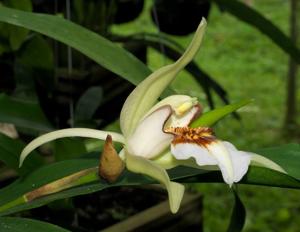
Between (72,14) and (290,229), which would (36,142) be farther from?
(290,229)

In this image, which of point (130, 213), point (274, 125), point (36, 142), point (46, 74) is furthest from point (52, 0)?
point (274, 125)

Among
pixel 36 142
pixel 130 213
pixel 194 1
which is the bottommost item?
pixel 130 213

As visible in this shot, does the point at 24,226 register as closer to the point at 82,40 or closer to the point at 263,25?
the point at 82,40

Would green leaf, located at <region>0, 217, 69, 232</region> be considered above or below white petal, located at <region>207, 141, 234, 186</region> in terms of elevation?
below

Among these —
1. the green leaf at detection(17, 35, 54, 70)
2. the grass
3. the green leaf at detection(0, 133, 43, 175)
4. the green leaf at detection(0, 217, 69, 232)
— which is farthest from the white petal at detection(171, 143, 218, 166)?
the grass

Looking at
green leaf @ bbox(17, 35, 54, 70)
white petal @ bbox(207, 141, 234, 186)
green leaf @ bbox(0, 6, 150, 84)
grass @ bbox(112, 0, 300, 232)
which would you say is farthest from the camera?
grass @ bbox(112, 0, 300, 232)

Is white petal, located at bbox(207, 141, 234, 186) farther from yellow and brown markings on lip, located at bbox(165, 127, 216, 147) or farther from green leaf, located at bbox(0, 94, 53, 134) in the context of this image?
green leaf, located at bbox(0, 94, 53, 134)

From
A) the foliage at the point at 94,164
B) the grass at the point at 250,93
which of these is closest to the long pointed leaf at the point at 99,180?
the foliage at the point at 94,164
